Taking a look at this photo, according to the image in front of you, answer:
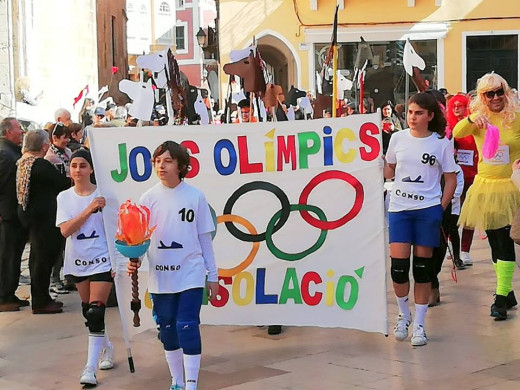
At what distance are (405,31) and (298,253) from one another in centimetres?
1961

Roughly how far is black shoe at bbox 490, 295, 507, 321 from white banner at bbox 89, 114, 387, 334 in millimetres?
1461

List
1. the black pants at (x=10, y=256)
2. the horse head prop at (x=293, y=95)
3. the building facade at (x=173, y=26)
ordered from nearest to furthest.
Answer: the black pants at (x=10, y=256)
the horse head prop at (x=293, y=95)
the building facade at (x=173, y=26)

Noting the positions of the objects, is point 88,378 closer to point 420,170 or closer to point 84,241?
point 84,241

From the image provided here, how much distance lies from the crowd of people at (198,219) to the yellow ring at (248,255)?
0.88 meters

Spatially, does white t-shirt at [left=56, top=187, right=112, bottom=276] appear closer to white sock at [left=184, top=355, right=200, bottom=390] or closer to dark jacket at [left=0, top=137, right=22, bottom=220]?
Answer: white sock at [left=184, top=355, right=200, bottom=390]

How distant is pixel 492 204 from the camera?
8.02 metres

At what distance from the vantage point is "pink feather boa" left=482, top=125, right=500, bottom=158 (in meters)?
7.90

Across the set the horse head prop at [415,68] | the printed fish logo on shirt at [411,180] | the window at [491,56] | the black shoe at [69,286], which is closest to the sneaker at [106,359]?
the printed fish logo on shirt at [411,180]

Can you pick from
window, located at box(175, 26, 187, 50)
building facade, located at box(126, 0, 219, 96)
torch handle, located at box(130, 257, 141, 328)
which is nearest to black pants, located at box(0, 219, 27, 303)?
torch handle, located at box(130, 257, 141, 328)


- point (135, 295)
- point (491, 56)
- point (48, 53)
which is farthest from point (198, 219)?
point (48, 53)

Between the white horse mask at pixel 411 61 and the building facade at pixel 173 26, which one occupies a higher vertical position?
the building facade at pixel 173 26

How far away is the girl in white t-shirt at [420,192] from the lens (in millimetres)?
7258

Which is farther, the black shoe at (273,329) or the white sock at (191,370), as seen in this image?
the black shoe at (273,329)

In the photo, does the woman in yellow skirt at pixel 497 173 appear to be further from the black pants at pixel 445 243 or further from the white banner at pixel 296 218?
the white banner at pixel 296 218
